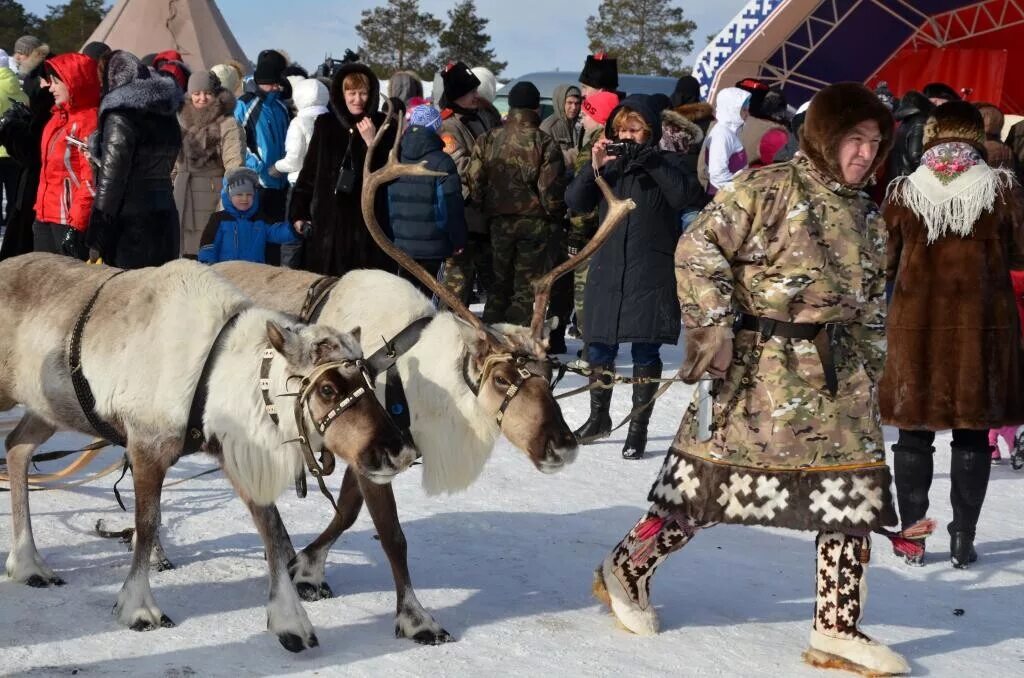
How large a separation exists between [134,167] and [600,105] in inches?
124

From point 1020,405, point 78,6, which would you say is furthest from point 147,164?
point 78,6

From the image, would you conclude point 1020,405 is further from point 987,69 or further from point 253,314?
point 987,69

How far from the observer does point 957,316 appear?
5.51 metres

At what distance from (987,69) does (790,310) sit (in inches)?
648

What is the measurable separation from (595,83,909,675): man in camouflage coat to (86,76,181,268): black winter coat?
3801mm

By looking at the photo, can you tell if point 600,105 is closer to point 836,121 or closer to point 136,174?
point 136,174

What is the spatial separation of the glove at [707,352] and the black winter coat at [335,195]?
11.4ft

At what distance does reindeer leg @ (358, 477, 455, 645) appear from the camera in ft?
13.9

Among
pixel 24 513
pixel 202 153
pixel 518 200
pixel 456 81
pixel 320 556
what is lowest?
pixel 320 556

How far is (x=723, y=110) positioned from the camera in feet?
31.9

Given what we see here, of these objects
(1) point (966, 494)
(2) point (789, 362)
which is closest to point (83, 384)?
(2) point (789, 362)

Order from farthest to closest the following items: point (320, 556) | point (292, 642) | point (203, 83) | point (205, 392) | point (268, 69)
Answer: point (268, 69), point (203, 83), point (320, 556), point (205, 392), point (292, 642)

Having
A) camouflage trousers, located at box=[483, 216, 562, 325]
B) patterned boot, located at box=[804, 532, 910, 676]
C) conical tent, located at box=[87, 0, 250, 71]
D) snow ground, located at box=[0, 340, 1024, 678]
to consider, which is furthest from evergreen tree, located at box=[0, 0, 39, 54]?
patterned boot, located at box=[804, 532, 910, 676]

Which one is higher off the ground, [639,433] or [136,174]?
[136,174]
